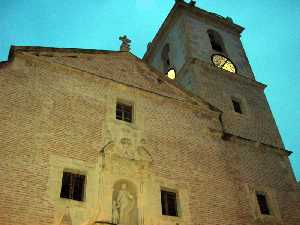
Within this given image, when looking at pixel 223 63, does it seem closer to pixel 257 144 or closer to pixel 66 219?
pixel 257 144

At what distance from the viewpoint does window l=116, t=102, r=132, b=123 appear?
13.5 m

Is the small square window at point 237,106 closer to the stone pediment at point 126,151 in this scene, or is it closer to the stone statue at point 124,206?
the stone pediment at point 126,151

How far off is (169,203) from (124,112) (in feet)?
12.2

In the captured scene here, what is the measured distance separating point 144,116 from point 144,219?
4096 mm

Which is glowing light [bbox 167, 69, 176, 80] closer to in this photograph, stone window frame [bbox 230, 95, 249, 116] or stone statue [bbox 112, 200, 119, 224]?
stone window frame [bbox 230, 95, 249, 116]

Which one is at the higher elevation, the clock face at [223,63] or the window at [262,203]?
the clock face at [223,63]

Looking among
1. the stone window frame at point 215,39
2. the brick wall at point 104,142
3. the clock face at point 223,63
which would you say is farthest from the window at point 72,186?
the stone window frame at point 215,39

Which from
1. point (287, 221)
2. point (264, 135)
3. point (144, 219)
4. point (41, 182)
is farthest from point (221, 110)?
point (41, 182)

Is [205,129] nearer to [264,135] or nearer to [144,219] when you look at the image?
[264,135]

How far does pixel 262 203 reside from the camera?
14258 mm

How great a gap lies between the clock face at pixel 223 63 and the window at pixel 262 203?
805 centimetres

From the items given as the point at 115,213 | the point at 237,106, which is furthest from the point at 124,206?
the point at 237,106

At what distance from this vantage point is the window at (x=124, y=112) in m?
13.5

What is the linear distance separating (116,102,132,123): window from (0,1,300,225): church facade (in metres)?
0.04
